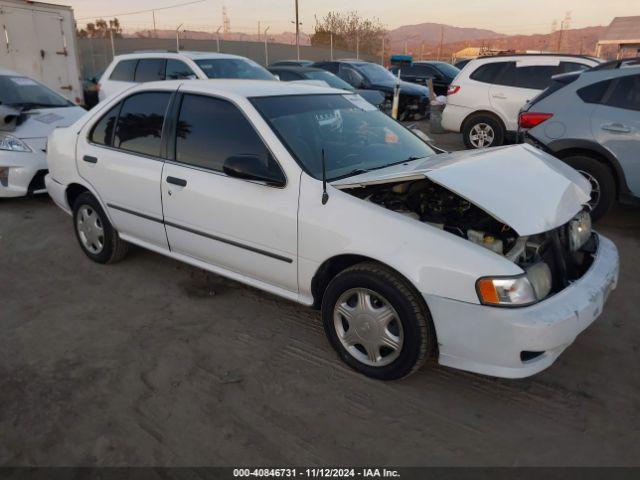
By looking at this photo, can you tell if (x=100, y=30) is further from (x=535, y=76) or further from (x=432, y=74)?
(x=535, y=76)

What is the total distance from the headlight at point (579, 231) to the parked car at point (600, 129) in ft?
7.94

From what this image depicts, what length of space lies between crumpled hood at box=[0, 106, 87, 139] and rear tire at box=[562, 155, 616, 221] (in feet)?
21.2

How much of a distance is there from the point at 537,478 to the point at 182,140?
308cm

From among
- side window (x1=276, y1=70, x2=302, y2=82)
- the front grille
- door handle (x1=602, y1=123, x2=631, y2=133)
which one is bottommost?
the front grille

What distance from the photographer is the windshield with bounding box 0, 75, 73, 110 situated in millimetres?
7250

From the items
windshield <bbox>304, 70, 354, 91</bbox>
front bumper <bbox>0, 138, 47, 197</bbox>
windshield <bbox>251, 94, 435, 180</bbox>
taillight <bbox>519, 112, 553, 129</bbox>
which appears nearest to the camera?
windshield <bbox>251, 94, 435, 180</bbox>

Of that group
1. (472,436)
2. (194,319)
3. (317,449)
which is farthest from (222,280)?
(472,436)

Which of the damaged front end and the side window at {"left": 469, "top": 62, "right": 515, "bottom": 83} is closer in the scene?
the damaged front end

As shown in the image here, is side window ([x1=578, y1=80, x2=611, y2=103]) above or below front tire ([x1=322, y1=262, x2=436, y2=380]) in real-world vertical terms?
above

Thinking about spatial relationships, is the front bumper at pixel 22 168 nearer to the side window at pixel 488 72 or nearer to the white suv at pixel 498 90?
the white suv at pixel 498 90

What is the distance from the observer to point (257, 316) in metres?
3.83

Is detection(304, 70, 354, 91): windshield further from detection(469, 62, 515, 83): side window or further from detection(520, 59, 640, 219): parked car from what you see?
detection(520, 59, 640, 219): parked car

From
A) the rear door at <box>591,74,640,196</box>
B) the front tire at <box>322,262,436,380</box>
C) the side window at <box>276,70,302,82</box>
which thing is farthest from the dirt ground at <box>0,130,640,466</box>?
the side window at <box>276,70,302,82</box>

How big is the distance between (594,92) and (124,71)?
8.16 meters
